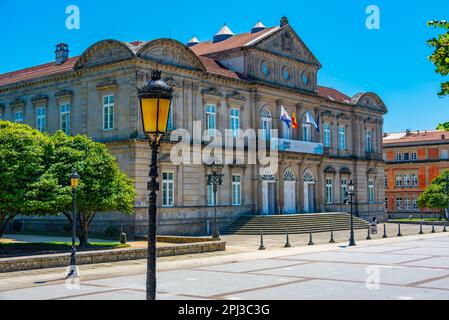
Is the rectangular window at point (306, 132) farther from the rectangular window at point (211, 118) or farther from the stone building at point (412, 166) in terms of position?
the stone building at point (412, 166)

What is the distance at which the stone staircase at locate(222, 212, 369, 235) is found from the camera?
44.3 m

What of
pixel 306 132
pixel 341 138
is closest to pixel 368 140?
pixel 341 138

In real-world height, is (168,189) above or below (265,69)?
below

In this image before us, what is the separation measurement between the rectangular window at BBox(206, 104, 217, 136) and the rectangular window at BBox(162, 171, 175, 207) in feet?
17.1

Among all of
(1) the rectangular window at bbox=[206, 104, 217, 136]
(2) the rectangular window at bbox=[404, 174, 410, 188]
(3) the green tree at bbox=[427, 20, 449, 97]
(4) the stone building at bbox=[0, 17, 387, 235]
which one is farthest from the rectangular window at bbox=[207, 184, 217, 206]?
(2) the rectangular window at bbox=[404, 174, 410, 188]

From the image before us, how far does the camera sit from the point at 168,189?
41188 mm

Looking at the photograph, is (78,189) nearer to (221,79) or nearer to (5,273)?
(5,273)

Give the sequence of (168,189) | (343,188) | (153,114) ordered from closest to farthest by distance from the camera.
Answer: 1. (153,114)
2. (168,189)
3. (343,188)

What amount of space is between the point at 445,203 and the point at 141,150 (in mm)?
→ 45366

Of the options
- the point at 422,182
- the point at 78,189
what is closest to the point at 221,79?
the point at 78,189

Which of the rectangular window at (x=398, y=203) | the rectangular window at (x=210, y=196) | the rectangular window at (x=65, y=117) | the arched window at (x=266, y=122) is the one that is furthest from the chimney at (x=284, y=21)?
the rectangular window at (x=398, y=203)

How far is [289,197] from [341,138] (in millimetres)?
12906

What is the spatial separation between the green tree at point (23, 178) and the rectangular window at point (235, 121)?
803 inches

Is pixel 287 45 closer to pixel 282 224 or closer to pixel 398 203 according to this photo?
pixel 282 224
